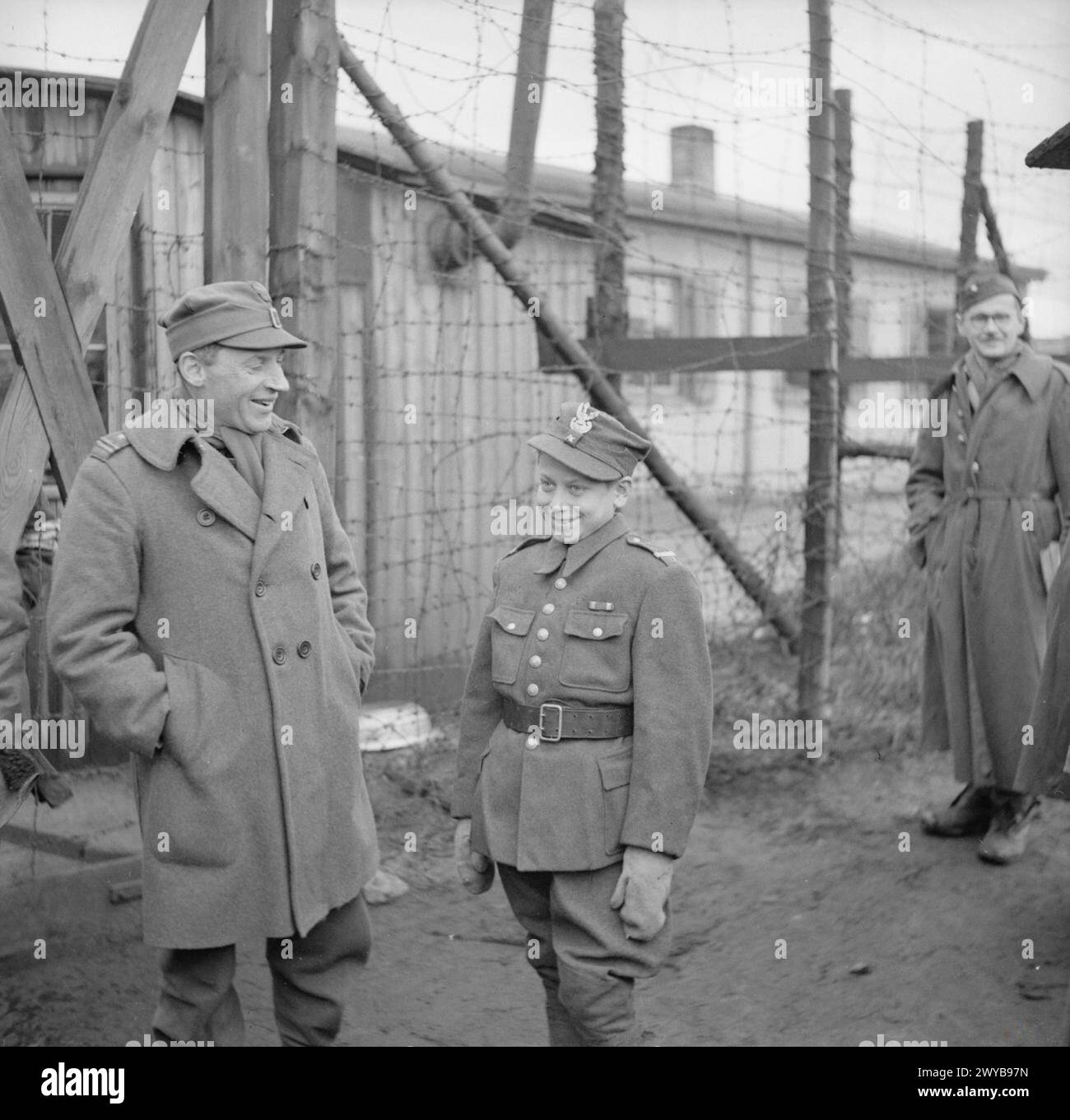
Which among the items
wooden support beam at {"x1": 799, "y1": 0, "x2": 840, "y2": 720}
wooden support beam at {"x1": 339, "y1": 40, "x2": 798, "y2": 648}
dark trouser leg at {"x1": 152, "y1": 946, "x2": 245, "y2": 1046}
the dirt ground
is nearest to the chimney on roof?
wooden support beam at {"x1": 799, "y1": 0, "x2": 840, "y2": 720}

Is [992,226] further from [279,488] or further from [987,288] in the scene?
[279,488]

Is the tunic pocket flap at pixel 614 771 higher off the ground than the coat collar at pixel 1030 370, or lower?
lower

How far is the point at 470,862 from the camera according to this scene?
3.32 meters

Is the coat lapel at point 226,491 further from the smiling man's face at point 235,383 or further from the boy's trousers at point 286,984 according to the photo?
the boy's trousers at point 286,984

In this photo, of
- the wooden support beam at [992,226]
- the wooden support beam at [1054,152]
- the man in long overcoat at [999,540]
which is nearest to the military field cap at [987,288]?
the man in long overcoat at [999,540]

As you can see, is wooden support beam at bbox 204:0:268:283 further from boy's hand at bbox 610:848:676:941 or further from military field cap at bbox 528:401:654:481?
boy's hand at bbox 610:848:676:941

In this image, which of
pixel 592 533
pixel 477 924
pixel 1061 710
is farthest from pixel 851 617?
pixel 592 533

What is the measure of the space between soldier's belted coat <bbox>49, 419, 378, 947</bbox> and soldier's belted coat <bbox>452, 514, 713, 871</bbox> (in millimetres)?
452

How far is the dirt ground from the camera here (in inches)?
155

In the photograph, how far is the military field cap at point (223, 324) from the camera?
318 centimetres

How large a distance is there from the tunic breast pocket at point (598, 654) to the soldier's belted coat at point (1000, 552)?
2.49 metres

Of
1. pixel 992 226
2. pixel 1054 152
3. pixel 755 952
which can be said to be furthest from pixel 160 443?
pixel 992 226

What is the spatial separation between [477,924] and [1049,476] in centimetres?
264

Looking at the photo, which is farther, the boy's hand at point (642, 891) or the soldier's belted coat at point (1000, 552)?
the soldier's belted coat at point (1000, 552)
